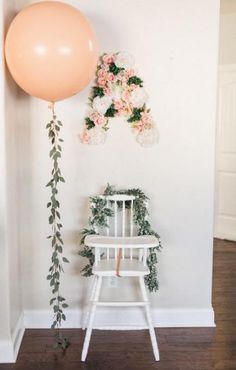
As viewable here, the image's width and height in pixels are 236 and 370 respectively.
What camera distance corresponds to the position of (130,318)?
3021 mm

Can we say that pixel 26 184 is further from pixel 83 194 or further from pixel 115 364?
pixel 115 364

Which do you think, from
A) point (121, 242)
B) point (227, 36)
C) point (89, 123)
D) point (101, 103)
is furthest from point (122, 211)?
point (227, 36)

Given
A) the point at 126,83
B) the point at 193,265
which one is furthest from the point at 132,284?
the point at 126,83

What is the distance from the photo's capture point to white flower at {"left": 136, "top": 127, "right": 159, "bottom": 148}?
2.88 meters

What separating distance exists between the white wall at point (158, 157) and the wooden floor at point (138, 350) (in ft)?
0.68

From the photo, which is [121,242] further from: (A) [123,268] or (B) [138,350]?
(B) [138,350]

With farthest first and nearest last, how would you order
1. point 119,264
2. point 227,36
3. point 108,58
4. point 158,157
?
point 227,36
point 158,157
point 108,58
point 119,264

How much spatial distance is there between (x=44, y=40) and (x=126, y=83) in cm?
74

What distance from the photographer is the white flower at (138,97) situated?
283 cm

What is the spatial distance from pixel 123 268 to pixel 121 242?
0.52 feet

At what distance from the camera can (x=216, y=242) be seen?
5145mm

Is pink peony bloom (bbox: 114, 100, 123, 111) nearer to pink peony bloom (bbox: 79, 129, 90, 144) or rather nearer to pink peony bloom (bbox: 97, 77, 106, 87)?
pink peony bloom (bbox: 97, 77, 106, 87)

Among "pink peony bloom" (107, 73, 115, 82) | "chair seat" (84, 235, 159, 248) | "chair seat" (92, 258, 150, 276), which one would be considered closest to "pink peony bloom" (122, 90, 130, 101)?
"pink peony bloom" (107, 73, 115, 82)

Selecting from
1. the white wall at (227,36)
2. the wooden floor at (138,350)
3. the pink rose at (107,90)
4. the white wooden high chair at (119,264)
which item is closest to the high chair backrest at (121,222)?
the white wooden high chair at (119,264)
